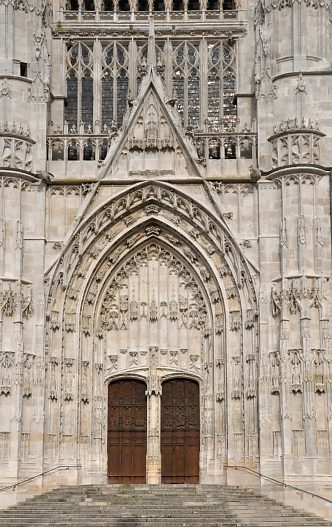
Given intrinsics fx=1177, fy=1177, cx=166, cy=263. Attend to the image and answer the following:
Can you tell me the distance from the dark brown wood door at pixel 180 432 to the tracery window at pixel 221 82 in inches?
288

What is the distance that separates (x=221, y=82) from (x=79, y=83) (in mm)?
3870

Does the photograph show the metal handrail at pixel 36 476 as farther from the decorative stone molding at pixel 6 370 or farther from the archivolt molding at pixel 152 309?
the decorative stone molding at pixel 6 370

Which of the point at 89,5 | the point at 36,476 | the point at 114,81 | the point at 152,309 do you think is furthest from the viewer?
the point at 89,5

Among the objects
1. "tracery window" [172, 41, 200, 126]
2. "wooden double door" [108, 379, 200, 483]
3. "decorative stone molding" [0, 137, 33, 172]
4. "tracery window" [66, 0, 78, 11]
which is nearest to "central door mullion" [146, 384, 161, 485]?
"wooden double door" [108, 379, 200, 483]

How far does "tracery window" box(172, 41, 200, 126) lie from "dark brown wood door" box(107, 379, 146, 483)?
747cm

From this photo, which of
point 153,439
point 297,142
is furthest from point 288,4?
point 153,439

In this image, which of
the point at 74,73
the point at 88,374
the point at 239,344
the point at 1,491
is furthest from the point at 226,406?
the point at 74,73

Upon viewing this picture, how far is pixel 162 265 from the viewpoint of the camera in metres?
30.9

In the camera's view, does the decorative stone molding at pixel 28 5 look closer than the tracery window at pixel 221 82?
Yes

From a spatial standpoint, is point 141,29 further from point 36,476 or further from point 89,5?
point 36,476

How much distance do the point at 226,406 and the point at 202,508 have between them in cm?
373

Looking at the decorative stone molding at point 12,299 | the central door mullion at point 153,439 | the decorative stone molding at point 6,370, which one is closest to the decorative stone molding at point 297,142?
the central door mullion at point 153,439

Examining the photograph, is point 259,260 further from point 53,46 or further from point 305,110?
point 53,46

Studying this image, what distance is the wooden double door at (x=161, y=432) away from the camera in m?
29.8
